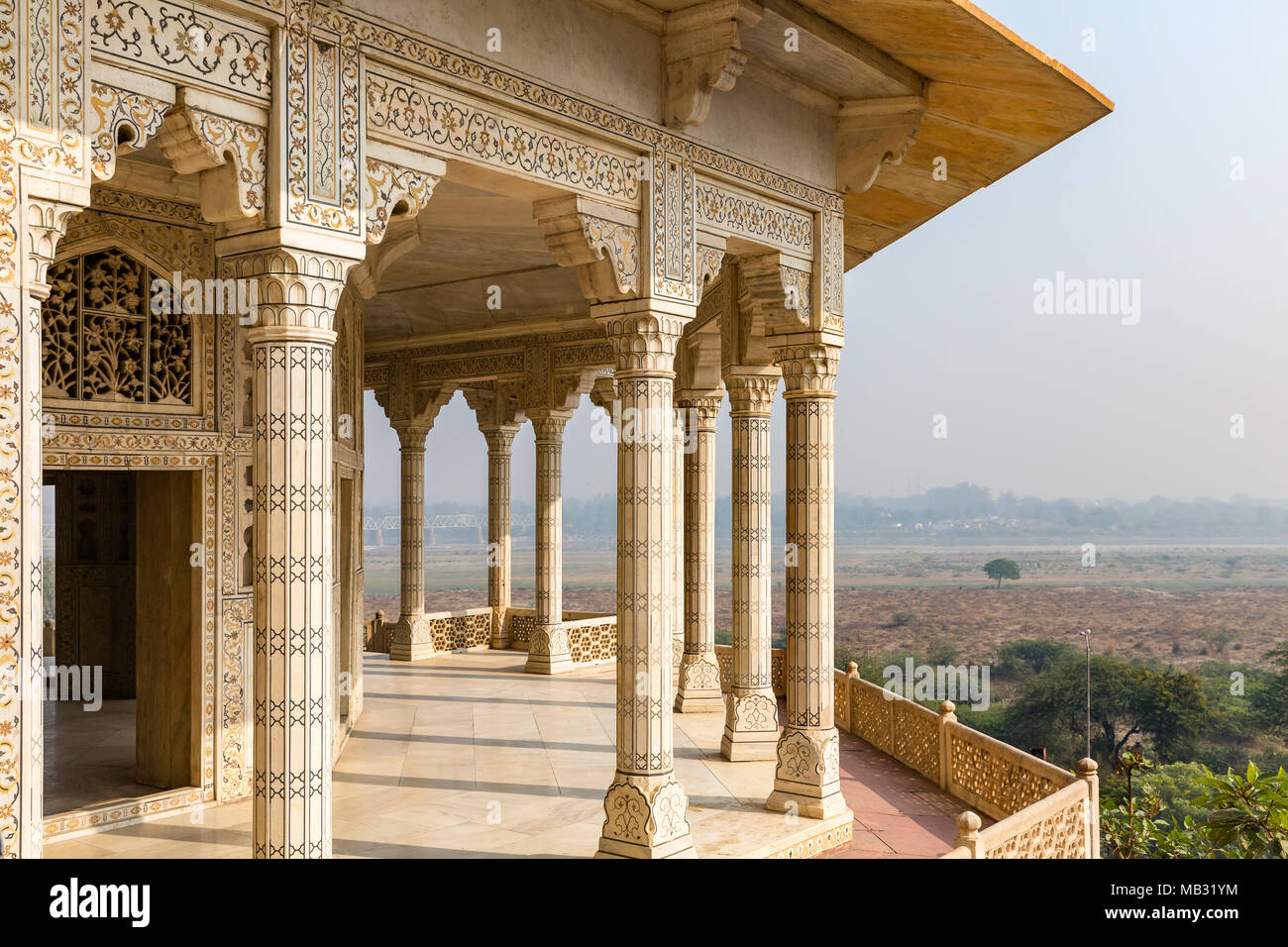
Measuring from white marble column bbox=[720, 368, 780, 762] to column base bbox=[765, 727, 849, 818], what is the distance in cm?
179

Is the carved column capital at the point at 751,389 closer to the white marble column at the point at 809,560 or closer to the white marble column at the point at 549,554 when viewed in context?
the white marble column at the point at 809,560

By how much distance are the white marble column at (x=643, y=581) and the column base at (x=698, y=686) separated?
17.6 ft

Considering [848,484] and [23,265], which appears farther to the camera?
[848,484]

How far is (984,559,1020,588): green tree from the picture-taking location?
146ft

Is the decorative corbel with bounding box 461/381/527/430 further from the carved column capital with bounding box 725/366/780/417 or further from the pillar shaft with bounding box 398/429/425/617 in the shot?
the carved column capital with bounding box 725/366/780/417

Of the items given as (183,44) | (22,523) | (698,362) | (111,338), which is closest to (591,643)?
(698,362)

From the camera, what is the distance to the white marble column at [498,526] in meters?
17.2

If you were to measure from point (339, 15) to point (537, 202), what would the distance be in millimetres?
1656

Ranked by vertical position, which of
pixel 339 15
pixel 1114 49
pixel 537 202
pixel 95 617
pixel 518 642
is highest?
pixel 1114 49

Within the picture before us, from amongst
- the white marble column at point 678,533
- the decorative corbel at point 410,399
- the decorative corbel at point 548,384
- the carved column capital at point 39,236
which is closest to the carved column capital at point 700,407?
the white marble column at point 678,533

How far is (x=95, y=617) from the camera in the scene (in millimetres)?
11711

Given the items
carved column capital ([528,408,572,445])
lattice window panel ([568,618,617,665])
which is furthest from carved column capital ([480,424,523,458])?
lattice window panel ([568,618,617,665])
